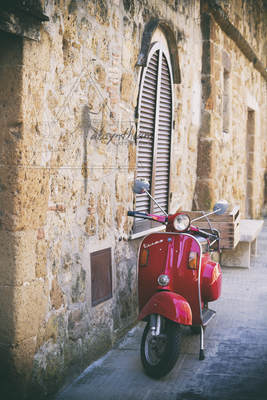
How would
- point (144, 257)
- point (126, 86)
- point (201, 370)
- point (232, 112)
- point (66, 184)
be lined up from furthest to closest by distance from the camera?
point (232, 112)
point (126, 86)
point (144, 257)
point (201, 370)
point (66, 184)

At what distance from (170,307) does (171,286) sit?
311 millimetres

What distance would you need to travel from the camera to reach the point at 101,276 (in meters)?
3.68

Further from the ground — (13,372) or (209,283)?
(209,283)

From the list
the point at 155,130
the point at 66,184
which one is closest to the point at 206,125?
the point at 155,130

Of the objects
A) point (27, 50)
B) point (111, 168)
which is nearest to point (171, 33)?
point (111, 168)

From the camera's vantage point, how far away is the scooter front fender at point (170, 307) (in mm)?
3221

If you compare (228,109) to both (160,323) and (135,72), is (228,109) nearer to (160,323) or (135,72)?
(135,72)

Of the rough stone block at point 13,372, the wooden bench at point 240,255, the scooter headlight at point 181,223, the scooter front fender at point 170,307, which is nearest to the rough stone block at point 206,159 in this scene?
the wooden bench at point 240,255

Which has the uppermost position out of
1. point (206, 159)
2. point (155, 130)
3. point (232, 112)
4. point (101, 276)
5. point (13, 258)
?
point (232, 112)

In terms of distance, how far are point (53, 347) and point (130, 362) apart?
0.77 metres

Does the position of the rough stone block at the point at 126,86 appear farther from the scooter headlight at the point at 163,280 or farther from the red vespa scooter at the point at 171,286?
the scooter headlight at the point at 163,280

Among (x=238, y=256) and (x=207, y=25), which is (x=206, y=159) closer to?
(x=238, y=256)

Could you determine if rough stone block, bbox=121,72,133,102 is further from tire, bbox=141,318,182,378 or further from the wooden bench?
the wooden bench

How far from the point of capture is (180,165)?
19.4ft
